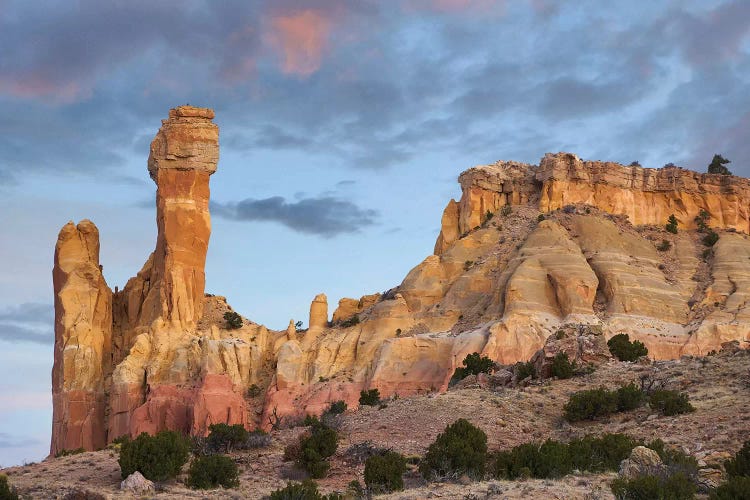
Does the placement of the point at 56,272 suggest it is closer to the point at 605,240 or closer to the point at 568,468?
the point at 605,240

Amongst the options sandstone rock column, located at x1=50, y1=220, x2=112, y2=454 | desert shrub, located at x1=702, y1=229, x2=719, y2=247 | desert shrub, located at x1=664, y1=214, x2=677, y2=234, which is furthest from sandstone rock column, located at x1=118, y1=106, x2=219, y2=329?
desert shrub, located at x1=702, y1=229, x2=719, y2=247

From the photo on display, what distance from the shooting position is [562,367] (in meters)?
53.4

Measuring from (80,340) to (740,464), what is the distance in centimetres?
6480

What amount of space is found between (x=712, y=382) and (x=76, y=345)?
2164 inches

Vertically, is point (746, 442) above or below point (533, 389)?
below

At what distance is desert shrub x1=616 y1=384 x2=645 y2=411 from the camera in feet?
153

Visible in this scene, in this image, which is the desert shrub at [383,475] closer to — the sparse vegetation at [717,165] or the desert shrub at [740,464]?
the desert shrub at [740,464]

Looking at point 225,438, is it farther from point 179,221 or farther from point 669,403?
point 179,221

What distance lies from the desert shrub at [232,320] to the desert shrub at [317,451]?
164ft

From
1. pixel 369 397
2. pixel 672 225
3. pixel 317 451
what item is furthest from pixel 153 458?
pixel 672 225

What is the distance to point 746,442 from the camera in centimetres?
3584

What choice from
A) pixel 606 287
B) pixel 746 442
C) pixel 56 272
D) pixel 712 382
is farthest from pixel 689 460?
pixel 56 272

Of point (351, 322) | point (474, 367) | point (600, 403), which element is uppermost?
point (351, 322)

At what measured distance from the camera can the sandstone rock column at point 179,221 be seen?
302ft
